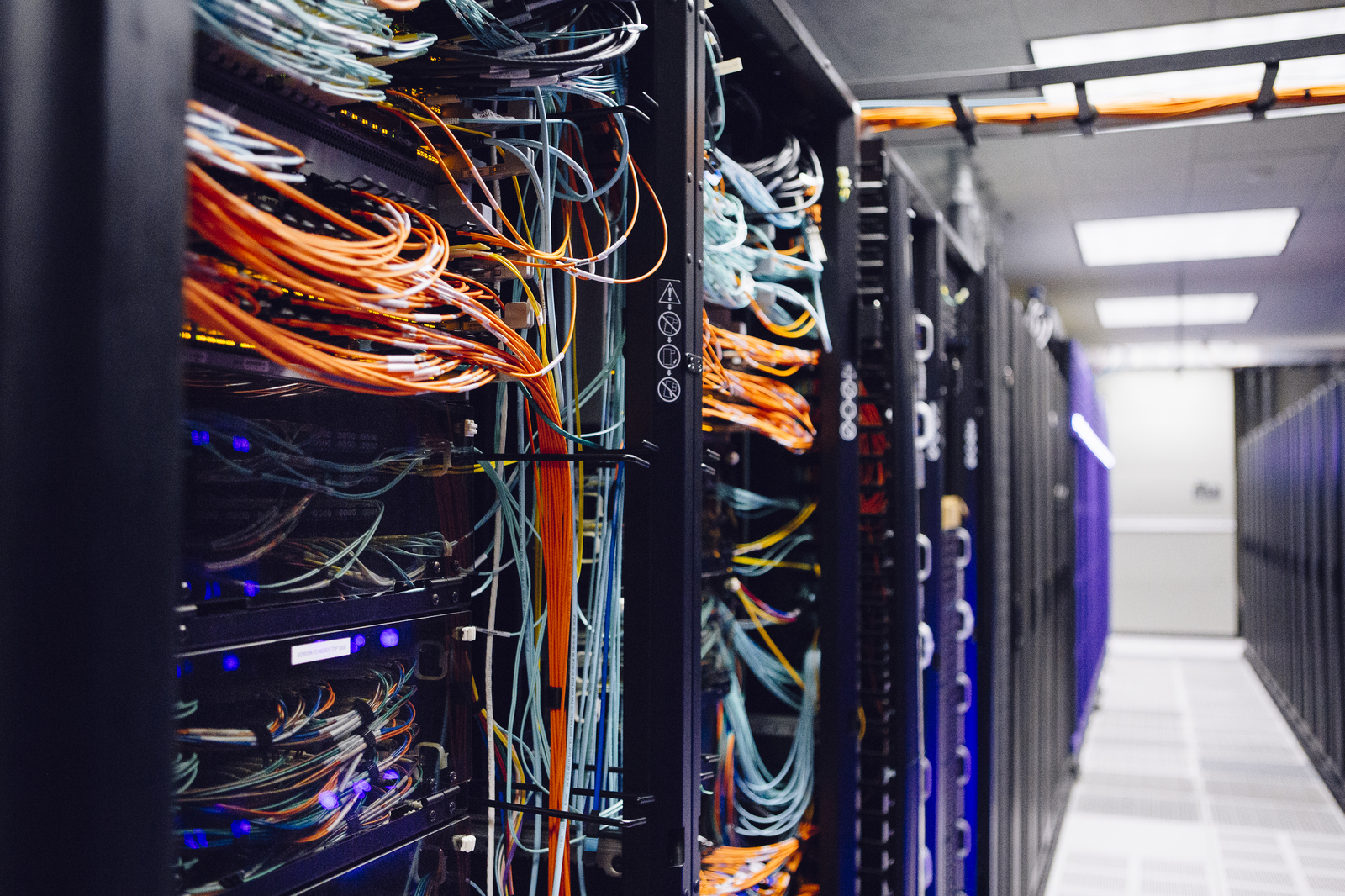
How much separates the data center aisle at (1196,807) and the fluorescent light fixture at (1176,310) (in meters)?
3.15

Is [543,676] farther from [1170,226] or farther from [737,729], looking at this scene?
[1170,226]

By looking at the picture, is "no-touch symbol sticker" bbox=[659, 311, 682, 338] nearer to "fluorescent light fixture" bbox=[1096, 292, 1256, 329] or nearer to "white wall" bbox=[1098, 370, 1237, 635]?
"fluorescent light fixture" bbox=[1096, 292, 1256, 329]

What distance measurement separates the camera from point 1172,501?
11.4 m

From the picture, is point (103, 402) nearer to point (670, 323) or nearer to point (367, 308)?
point (367, 308)

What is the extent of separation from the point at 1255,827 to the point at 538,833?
444 centimetres

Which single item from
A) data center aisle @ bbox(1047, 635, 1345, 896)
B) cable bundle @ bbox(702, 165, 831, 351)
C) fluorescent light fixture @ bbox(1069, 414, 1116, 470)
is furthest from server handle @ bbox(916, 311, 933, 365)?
fluorescent light fixture @ bbox(1069, 414, 1116, 470)

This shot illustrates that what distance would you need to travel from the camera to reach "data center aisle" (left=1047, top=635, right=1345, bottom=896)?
382 centimetres

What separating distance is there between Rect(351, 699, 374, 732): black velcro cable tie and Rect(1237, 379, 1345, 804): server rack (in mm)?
4784

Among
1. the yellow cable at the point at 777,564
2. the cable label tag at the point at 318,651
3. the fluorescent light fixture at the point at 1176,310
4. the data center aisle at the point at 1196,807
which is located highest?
the fluorescent light fixture at the point at 1176,310

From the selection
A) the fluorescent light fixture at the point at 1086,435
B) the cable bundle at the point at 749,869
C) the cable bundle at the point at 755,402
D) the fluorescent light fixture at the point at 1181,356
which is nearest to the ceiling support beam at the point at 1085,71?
the cable bundle at the point at 755,402

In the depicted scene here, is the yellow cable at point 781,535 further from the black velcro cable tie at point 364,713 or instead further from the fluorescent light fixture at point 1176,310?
the fluorescent light fixture at point 1176,310

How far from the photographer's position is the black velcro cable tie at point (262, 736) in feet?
2.72

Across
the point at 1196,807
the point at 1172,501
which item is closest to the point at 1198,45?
the point at 1196,807

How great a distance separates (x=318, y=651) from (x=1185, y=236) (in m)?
6.93
